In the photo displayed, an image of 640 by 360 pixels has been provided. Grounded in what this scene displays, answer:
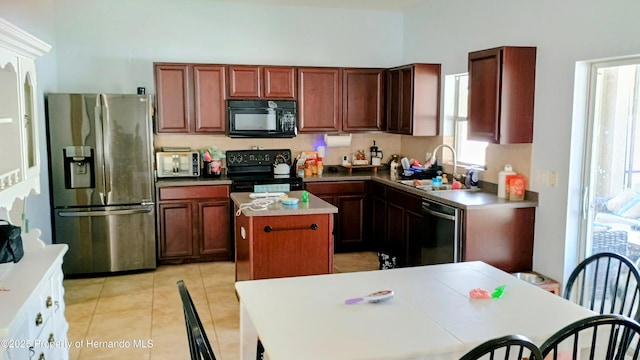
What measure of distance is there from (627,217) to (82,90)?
16.6 ft

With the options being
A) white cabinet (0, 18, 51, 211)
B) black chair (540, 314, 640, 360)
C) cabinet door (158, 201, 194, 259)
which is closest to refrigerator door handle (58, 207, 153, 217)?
cabinet door (158, 201, 194, 259)

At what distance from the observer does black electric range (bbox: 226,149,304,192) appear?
561 cm

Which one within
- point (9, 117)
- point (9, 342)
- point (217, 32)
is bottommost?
point (9, 342)

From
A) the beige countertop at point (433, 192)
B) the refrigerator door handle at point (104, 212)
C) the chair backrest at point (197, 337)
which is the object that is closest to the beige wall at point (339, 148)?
the beige countertop at point (433, 192)

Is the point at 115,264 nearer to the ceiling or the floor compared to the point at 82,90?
nearer to the floor

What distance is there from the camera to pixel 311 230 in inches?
153

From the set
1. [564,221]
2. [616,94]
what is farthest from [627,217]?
[616,94]

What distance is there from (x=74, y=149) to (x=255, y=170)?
1.88 metres

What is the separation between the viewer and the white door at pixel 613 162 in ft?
11.2

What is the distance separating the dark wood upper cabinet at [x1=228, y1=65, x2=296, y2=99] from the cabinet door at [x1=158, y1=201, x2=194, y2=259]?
130 cm

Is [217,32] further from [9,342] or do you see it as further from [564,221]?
[9,342]

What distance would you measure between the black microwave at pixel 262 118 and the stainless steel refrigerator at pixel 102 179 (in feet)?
2.97

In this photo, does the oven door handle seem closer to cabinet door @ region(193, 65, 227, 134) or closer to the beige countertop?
the beige countertop

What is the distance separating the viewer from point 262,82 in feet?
18.8
